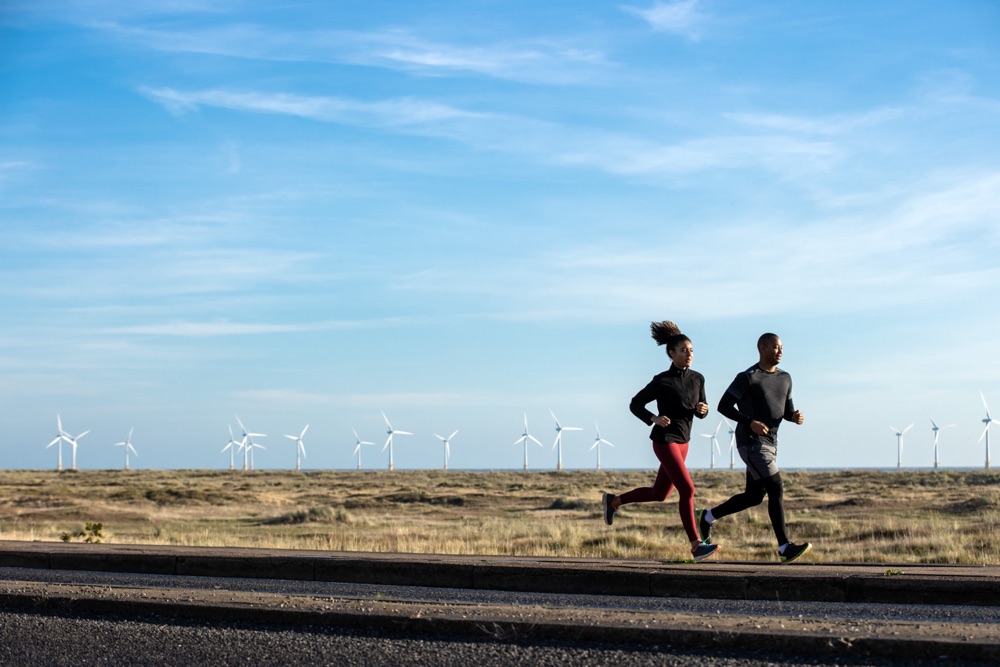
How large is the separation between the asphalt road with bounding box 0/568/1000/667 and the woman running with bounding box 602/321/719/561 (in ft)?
5.86

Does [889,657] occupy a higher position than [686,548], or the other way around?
[889,657]

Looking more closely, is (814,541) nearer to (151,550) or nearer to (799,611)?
(151,550)

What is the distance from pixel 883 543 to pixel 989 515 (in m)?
12.0

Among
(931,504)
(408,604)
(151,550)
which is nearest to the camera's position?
(408,604)

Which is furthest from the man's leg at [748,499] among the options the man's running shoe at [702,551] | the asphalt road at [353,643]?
the asphalt road at [353,643]

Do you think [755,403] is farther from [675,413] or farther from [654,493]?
[654,493]

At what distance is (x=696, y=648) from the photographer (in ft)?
18.9

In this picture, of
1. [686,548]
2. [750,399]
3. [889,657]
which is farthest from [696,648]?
[686,548]

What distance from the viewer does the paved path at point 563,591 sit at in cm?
572

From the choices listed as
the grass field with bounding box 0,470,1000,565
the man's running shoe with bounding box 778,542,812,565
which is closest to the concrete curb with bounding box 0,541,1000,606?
the man's running shoe with bounding box 778,542,812,565

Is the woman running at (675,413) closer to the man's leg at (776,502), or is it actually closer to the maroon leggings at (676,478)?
the maroon leggings at (676,478)

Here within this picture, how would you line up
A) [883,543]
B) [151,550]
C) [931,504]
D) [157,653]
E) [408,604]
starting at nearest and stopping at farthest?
[157,653] → [408,604] → [151,550] → [883,543] → [931,504]

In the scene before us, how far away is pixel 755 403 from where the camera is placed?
32.9 feet

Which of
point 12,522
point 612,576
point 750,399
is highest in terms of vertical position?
point 750,399
